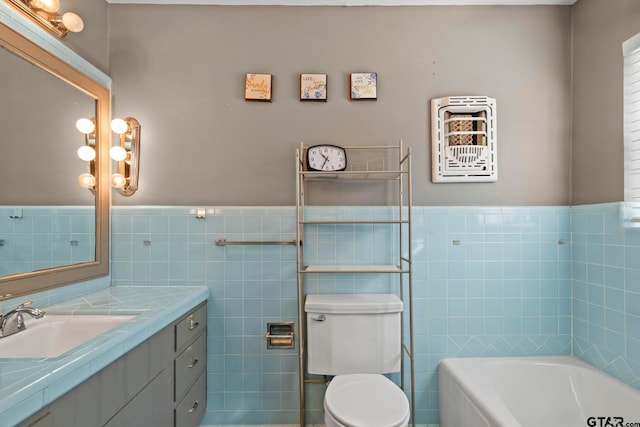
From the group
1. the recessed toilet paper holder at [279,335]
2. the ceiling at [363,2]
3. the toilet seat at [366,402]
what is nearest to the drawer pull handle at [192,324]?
Result: the recessed toilet paper holder at [279,335]

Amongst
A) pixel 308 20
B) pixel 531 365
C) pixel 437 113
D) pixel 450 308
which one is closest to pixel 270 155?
pixel 308 20

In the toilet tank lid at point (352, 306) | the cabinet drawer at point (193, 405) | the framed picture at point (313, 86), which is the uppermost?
the framed picture at point (313, 86)

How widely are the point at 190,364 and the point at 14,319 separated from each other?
75cm

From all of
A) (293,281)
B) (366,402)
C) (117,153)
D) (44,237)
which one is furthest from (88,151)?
(366,402)

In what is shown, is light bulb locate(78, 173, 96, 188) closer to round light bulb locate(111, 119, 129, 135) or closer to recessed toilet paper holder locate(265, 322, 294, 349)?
round light bulb locate(111, 119, 129, 135)

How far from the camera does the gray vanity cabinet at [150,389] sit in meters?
0.92

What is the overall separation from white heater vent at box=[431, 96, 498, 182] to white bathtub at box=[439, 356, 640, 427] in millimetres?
1041

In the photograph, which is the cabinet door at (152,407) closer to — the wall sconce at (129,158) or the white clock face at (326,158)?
the wall sconce at (129,158)

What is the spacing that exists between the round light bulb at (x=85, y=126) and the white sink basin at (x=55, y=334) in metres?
0.93

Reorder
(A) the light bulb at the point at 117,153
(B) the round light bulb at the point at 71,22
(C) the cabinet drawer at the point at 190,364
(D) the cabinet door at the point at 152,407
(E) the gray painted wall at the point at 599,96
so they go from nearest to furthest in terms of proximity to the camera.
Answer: (D) the cabinet door at the point at 152,407, (B) the round light bulb at the point at 71,22, (C) the cabinet drawer at the point at 190,364, (E) the gray painted wall at the point at 599,96, (A) the light bulb at the point at 117,153

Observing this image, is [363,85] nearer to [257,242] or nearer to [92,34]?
[257,242]

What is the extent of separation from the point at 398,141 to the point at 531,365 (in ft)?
4.70

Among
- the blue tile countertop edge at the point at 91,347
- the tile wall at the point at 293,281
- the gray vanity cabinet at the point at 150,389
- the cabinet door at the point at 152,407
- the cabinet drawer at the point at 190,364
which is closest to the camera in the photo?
the blue tile countertop edge at the point at 91,347

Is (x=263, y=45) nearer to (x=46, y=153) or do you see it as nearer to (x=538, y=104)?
(x=46, y=153)
